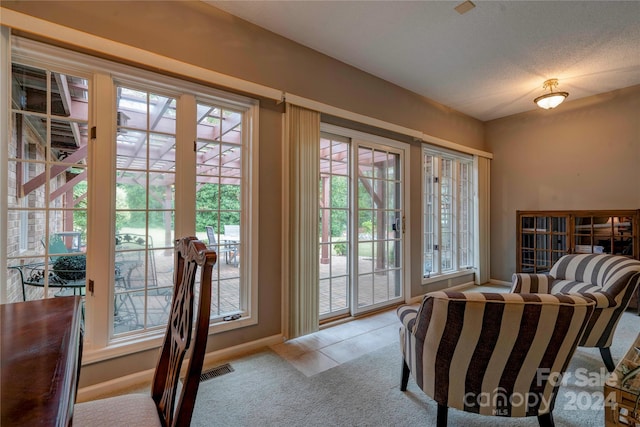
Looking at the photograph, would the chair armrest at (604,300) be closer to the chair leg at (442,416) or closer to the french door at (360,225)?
the chair leg at (442,416)

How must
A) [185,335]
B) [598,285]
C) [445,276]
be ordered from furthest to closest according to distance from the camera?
[445,276] → [598,285] → [185,335]

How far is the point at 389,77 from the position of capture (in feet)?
11.5

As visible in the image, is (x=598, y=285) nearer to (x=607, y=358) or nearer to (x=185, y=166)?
(x=607, y=358)

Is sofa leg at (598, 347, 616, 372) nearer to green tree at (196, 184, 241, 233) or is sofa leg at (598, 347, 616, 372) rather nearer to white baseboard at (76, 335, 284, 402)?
white baseboard at (76, 335, 284, 402)

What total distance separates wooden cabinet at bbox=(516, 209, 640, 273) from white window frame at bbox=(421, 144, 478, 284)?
2.25 ft

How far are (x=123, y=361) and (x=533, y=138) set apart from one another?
5.82 m

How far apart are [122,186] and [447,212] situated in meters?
4.30

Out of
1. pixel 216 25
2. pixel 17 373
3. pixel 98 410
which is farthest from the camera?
pixel 216 25

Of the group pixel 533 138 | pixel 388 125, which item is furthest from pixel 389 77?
pixel 533 138

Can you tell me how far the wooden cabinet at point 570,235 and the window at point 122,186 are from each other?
4.25 meters

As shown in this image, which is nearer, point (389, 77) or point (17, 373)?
point (17, 373)

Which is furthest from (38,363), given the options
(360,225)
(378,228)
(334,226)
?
(378,228)

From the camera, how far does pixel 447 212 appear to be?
4621 millimetres

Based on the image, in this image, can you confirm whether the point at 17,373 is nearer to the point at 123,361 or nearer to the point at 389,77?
the point at 123,361
